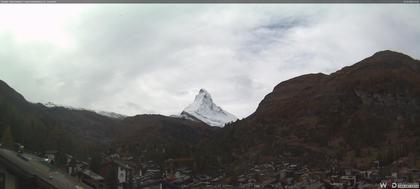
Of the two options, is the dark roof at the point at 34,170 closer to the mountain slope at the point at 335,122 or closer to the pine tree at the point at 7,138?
the pine tree at the point at 7,138

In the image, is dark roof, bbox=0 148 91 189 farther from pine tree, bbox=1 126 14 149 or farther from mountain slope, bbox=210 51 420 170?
mountain slope, bbox=210 51 420 170

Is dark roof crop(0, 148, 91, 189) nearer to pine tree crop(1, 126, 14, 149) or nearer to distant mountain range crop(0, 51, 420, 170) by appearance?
pine tree crop(1, 126, 14, 149)

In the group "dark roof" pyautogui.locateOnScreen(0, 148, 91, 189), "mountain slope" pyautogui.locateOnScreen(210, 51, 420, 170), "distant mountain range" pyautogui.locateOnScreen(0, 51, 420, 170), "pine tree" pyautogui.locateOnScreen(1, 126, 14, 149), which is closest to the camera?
"dark roof" pyautogui.locateOnScreen(0, 148, 91, 189)

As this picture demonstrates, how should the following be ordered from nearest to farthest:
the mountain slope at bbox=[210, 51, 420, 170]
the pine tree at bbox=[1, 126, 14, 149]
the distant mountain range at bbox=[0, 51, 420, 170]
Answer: the pine tree at bbox=[1, 126, 14, 149], the distant mountain range at bbox=[0, 51, 420, 170], the mountain slope at bbox=[210, 51, 420, 170]

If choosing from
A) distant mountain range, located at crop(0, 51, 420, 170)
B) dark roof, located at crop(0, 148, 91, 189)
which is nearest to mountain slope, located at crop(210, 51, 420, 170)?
distant mountain range, located at crop(0, 51, 420, 170)

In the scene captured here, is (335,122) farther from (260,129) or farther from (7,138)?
(7,138)

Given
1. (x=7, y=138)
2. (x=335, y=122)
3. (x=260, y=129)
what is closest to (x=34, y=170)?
(x=7, y=138)

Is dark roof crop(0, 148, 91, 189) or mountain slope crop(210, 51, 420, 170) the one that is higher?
mountain slope crop(210, 51, 420, 170)

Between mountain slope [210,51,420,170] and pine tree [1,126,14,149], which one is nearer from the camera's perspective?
pine tree [1,126,14,149]

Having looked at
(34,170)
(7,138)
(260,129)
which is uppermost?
(260,129)
